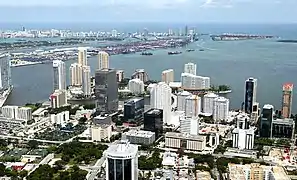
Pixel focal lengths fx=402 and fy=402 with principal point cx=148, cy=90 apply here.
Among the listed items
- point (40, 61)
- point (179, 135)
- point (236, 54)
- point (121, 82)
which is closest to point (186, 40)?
point (236, 54)

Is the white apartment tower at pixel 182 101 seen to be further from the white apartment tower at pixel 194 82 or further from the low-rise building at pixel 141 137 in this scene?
the white apartment tower at pixel 194 82

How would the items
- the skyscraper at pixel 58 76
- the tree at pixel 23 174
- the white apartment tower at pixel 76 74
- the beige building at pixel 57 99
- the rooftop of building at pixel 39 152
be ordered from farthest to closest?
the white apartment tower at pixel 76 74, the skyscraper at pixel 58 76, the beige building at pixel 57 99, the rooftop of building at pixel 39 152, the tree at pixel 23 174

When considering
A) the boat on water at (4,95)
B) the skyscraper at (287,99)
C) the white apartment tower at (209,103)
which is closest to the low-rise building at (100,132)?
the white apartment tower at (209,103)

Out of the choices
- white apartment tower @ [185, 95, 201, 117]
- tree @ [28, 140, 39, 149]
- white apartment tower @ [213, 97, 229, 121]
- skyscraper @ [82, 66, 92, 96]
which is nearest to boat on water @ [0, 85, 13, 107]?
skyscraper @ [82, 66, 92, 96]

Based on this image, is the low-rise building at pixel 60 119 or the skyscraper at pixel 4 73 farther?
the skyscraper at pixel 4 73

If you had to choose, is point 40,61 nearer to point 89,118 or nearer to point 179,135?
point 89,118

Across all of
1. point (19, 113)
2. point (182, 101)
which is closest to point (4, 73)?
point (19, 113)

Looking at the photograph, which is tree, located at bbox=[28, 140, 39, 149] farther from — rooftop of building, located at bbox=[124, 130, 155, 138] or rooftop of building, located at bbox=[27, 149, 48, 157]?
rooftop of building, located at bbox=[124, 130, 155, 138]
